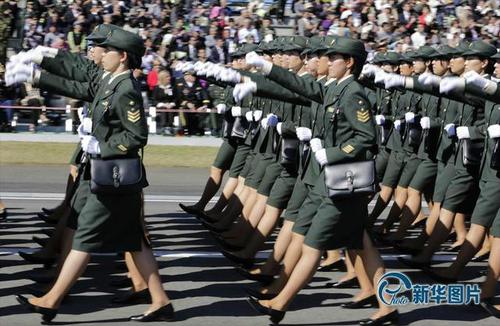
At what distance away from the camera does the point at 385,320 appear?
7070 millimetres

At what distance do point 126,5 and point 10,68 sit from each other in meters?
14.5

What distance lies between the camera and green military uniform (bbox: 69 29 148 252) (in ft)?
22.2

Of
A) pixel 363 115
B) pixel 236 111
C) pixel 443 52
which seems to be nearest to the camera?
pixel 363 115

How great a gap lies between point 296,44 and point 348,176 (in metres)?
2.68

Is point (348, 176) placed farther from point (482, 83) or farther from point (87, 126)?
point (87, 126)

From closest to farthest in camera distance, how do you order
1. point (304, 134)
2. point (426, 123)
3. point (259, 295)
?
point (259, 295)
point (304, 134)
point (426, 123)

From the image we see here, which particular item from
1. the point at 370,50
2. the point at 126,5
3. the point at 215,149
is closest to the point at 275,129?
the point at 215,149

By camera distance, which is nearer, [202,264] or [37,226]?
[202,264]

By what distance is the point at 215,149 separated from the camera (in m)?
18.4

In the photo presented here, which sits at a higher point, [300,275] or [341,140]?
[341,140]

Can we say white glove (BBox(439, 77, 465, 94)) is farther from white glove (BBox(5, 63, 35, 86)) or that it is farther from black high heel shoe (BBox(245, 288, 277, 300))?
white glove (BBox(5, 63, 35, 86))

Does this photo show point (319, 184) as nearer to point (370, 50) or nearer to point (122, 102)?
point (122, 102)

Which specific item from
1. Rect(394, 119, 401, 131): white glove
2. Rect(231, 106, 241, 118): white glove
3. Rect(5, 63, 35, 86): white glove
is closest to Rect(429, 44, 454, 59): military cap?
Rect(394, 119, 401, 131): white glove

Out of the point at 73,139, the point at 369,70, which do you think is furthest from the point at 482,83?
the point at 73,139
